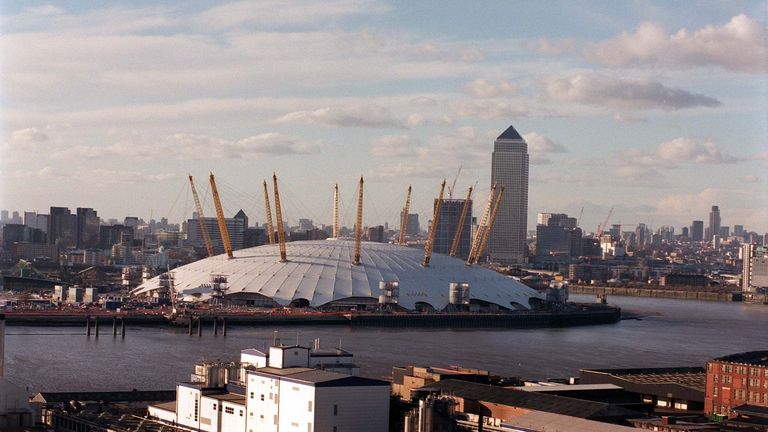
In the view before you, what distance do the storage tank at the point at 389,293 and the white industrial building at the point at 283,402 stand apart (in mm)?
29639

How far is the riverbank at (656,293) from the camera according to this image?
96312 mm

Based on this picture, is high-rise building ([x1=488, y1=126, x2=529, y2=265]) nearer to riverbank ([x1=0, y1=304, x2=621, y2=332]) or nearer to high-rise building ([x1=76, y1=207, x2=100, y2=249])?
high-rise building ([x1=76, y1=207, x2=100, y2=249])

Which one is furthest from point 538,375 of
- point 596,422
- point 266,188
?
point 266,188

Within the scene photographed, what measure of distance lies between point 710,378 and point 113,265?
2833 inches

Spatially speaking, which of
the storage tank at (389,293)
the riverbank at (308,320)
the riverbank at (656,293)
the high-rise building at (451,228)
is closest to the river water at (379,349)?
the riverbank at (308,320)

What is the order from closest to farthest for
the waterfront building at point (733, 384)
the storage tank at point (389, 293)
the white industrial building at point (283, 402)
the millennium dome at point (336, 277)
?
the white industrial building at point (283, 402), the waterfront building at point (733, 384), the storage tank at point (389, 293), the millennium dome at point (336, 277)

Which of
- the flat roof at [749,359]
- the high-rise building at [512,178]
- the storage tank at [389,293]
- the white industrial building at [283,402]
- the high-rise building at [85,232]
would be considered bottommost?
the white industrial building at [283,402]

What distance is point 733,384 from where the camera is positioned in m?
25.6

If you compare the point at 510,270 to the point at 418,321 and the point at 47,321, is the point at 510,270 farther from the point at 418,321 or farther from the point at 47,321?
the point at 47,321

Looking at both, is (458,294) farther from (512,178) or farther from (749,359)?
(512,178)

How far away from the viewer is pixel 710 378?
25.9 meters

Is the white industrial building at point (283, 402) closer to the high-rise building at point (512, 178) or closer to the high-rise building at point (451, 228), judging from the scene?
the high-rise building at point (451, 228)

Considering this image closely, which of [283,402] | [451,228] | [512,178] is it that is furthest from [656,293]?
[283,402]

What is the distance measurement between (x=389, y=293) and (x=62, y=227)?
7348cm
